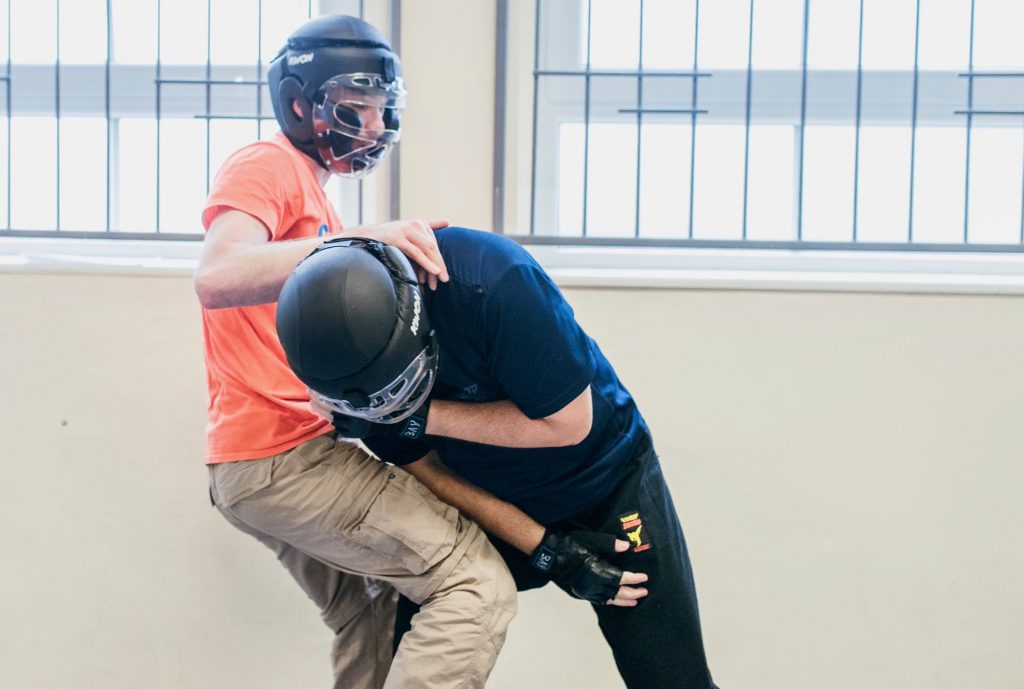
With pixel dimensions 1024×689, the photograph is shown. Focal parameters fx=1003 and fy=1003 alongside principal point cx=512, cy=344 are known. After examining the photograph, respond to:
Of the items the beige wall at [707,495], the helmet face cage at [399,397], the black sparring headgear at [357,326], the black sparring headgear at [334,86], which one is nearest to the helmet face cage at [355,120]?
the black sparring headgear at [334,86]

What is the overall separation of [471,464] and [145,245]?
1240mm

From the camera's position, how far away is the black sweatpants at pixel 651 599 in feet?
Answer: 5.45

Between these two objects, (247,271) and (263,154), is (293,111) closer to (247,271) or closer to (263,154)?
(263,154)

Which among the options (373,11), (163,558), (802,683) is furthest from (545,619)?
(373,11)

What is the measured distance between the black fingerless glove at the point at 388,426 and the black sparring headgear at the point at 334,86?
0.53 m

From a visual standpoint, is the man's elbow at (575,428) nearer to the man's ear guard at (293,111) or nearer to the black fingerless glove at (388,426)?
the black fingerless glove at (388,426)

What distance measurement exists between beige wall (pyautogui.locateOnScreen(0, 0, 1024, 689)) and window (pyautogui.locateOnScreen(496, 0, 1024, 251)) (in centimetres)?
25

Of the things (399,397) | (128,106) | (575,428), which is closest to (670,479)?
(575,428)

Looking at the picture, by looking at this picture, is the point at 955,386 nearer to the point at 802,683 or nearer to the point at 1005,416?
the point at 1005,416

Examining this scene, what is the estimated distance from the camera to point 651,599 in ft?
5.46

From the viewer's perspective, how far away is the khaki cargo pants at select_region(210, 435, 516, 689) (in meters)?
1.55

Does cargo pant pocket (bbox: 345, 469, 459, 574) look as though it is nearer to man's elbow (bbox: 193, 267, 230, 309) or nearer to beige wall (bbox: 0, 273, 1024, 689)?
man's elbow (bbox: 193, 267, 230, 309)

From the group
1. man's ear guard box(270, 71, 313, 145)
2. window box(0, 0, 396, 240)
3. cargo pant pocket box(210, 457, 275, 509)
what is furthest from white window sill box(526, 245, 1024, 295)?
cargo pant pocket box(210, 457, 275, 509)

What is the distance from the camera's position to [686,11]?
2.44 metres
